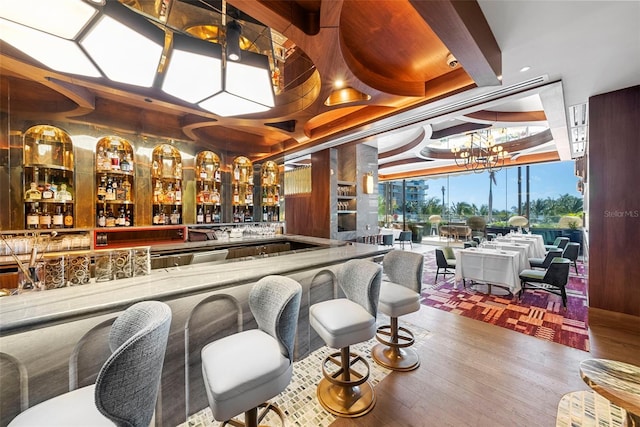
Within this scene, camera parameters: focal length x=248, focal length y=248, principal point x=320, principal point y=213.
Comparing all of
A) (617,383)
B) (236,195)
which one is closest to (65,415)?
(617,383)

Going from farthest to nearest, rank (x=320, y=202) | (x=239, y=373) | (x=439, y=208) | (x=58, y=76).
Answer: (x=439, y=208), (x=320, y=202), (x=58, y=76), (x=239, y=373)

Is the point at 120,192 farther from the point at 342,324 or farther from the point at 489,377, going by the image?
the point at 489,377

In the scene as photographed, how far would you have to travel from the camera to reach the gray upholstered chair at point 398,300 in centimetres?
230

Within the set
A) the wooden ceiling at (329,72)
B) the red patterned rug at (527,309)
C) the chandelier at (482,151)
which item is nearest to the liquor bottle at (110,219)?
the wooden ceiling at (329,72)

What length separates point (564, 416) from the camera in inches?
71.8

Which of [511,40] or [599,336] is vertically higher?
[511,40]

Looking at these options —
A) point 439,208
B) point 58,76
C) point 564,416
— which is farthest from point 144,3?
point 439,208

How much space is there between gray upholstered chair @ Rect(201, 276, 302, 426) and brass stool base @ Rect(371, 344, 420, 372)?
1274 millimetres

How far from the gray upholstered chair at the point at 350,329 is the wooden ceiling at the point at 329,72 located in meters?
1.95

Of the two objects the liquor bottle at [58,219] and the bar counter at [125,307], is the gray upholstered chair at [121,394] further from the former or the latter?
the liquor bottle at [58,219]

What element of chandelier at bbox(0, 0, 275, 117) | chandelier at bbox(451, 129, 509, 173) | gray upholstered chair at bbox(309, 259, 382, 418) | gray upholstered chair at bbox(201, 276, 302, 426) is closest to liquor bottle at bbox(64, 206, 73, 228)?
chandelier at bbox(0, 0, 275, 117)

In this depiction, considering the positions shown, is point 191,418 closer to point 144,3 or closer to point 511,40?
point 144,3

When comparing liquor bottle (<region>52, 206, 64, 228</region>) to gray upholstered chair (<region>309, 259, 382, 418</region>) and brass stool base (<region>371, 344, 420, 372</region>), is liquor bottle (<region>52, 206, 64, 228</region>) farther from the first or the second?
brass stool base (<region>371, 344, 420, 372</region>)

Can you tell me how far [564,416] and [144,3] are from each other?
15.3 ft
